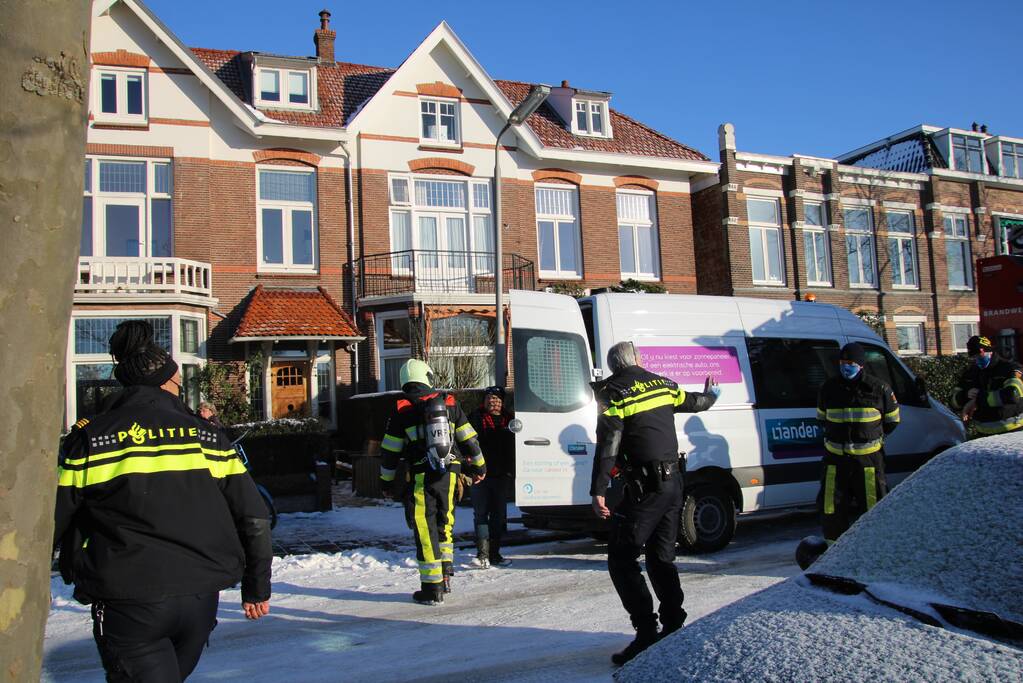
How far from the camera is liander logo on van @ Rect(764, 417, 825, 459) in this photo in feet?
27.4

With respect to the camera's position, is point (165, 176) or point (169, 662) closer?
point (169, 662)

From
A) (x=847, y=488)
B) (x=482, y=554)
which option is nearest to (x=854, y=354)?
(x=847, y=488)

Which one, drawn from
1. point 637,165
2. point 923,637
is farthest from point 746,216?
point 923,637

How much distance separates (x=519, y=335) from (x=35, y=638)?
5.98 metres

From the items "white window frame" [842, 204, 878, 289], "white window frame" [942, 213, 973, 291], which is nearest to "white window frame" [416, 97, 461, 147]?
"white window frame" [842, 204, 878, 289]

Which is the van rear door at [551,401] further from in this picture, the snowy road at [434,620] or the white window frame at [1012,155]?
the white window frame at [1012,155]

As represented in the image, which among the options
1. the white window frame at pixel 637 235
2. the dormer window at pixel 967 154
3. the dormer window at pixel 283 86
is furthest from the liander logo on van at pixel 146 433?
the dormer window at pixel 967 154

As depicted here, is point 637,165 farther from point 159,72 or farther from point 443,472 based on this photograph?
point 443,472

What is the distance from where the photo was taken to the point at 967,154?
2784 centimetres

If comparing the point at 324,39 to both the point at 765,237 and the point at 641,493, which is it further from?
the point at 641,493

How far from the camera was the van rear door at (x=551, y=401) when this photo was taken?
24.4 feet

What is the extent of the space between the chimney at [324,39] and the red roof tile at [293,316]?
7107 millimetres

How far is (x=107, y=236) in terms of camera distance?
17688 mm

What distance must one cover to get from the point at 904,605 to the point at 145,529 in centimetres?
258
